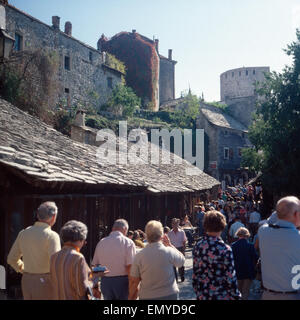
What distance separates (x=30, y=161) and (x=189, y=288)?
16.4 ft

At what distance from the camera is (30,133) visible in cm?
1093

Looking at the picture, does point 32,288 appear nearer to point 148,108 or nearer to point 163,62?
point 148,108

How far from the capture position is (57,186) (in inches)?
324

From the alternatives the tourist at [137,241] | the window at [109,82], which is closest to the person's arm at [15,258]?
the tourist at [137,241]

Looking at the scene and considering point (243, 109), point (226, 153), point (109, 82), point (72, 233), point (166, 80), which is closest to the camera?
point (72, 233)

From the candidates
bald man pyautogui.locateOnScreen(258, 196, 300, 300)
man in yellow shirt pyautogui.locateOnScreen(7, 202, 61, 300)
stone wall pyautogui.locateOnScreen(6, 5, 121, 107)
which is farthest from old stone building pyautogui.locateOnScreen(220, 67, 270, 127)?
bald man pyautogui.locateOnScreen(258, 196, 300, 300)

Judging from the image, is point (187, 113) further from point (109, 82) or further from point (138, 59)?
point (109, 82)

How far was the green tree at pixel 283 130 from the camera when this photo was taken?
1875cm

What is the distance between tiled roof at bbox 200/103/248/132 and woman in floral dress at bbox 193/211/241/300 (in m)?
39.0

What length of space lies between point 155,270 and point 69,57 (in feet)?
108

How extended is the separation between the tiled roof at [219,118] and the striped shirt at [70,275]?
129 ft

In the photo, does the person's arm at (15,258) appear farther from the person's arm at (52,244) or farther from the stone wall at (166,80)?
the stone wall at (166,80)

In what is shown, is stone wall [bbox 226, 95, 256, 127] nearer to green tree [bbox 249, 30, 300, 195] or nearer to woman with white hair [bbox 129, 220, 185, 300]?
green tree [bbox 249, 30, 300, 195]

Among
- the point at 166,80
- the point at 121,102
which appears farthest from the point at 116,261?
the point at 166,80
